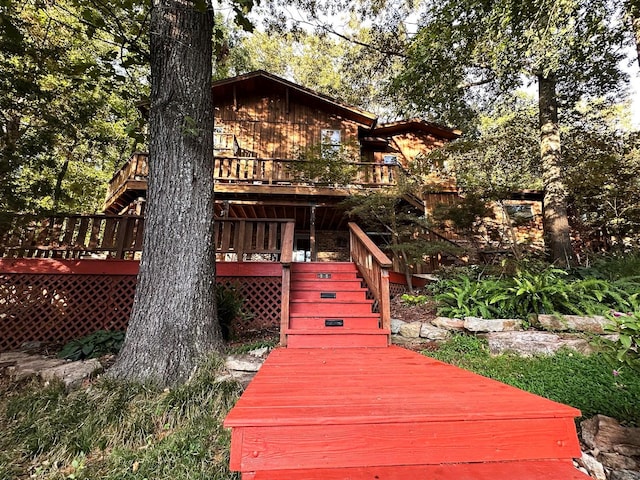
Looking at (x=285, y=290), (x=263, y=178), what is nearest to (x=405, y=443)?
Result: (x=285, y=290)

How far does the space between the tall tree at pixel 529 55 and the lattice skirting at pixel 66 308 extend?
7039 mm

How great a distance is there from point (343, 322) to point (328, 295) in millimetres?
757

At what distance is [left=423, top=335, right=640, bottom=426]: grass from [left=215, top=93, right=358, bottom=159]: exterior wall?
8.47 metres

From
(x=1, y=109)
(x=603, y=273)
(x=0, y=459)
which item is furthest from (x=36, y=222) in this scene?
(x=603, y=273)

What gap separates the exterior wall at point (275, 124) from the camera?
10.6 meters

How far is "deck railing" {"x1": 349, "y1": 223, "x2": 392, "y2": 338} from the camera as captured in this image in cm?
397

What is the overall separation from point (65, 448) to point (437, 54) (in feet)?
30.9

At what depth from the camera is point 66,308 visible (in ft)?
15.6

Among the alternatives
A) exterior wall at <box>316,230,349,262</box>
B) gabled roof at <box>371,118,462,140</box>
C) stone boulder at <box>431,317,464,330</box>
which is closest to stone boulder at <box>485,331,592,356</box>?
stone boulder at <box>431,317,464,330</box>

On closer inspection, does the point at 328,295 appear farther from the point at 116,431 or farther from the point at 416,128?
the point at 416,128

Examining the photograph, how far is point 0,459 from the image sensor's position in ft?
6.75

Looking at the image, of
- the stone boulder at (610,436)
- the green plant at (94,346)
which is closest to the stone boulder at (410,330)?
the stone boulder at (610,436)

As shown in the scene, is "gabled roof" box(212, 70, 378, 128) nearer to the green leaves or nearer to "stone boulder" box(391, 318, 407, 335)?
the green leaves

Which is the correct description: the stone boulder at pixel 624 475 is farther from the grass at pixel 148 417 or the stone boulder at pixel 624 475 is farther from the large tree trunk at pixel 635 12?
the large tree trunk at pixel 635 12
